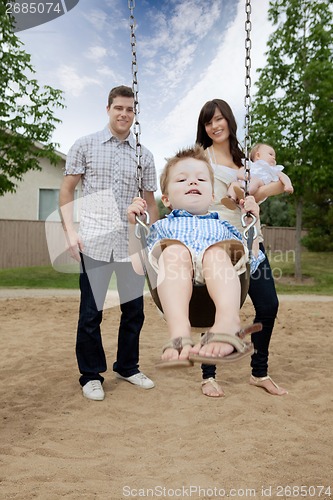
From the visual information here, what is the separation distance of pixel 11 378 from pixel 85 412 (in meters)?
1.15

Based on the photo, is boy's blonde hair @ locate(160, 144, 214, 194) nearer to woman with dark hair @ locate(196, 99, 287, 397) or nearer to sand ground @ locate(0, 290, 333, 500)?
woman with dark hair @ locate(196, 99, 287, 397)

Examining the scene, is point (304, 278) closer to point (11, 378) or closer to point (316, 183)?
point (316, 183)

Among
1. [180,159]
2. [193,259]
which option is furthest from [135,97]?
[193,259]

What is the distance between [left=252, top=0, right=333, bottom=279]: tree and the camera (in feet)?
37.1

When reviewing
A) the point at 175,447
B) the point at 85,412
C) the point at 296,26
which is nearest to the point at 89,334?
the point at 85,412

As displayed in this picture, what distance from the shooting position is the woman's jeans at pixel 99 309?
352cm

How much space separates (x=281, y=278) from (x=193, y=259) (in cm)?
1053

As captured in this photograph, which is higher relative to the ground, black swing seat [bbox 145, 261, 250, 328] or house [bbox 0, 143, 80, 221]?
house [bbox 0, 143, 80, 221]

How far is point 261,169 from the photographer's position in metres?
3.24

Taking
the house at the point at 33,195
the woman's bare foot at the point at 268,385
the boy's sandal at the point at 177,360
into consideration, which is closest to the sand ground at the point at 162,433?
the woman's bare foot at the point at 268,385

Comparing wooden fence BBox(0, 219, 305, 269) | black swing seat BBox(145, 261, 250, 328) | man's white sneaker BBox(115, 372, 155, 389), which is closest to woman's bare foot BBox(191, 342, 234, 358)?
black swing seat BBox(145, 261, 250, 328)

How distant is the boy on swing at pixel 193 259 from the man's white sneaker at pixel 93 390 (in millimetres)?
1650

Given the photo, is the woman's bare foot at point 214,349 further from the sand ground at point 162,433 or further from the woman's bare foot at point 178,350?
the sand ground at point 162,433

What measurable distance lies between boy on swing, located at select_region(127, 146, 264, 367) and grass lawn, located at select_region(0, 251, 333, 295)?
8.05 meters
